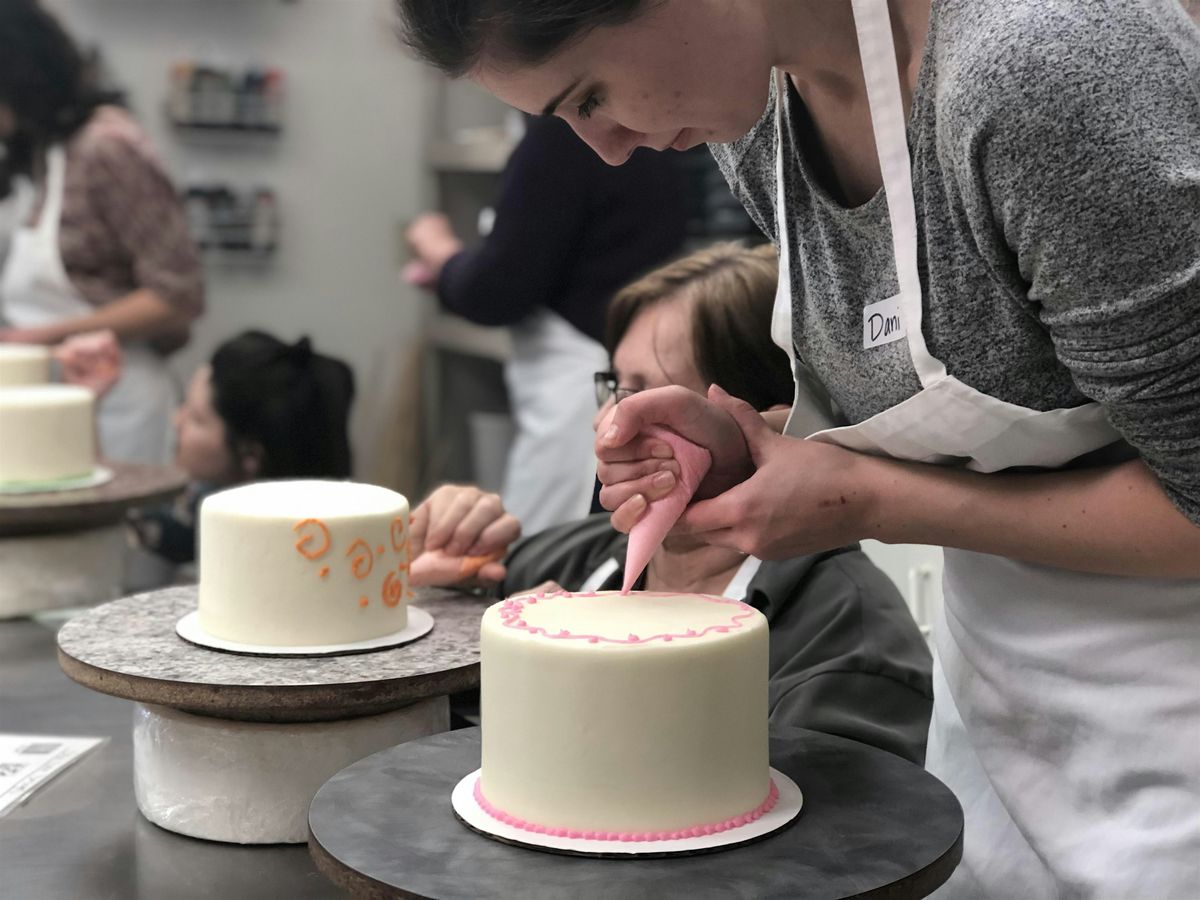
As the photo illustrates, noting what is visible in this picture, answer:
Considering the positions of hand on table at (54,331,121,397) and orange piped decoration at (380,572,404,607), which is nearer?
A: orange piped decoration at (380,572,404,607)

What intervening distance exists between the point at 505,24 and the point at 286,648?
670 mm

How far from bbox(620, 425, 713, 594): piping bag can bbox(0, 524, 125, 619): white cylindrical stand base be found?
1388mm

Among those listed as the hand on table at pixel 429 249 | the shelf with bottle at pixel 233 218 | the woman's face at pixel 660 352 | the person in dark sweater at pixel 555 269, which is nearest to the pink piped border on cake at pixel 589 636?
the woman's face at pixel 660 352

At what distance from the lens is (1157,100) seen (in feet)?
3.03

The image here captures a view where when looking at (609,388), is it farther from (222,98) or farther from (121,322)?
(222,98)

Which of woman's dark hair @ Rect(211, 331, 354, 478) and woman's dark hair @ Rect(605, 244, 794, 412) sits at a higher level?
woman's dark hair @ Rect(605, 244, 794, 412)

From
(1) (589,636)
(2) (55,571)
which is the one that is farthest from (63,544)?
(1) (589,636)

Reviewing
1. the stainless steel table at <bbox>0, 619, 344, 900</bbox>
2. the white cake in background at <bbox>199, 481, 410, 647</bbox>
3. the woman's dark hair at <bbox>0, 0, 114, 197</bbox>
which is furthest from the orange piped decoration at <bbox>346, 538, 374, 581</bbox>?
the woman's dark hair at <bbox>0, 0, 114, 197</bbox>

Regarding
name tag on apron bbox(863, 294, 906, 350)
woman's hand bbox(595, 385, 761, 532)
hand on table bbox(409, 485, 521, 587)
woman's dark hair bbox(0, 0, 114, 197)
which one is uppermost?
woman's dark hair bbox(0, 0, 114, 197)

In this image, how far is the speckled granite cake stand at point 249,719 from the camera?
4.10 ft

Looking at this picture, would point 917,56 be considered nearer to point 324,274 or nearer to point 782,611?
point 782,611

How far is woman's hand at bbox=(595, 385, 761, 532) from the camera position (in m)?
1.17

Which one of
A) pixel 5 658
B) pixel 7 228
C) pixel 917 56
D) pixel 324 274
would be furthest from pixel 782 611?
pixel 324 274

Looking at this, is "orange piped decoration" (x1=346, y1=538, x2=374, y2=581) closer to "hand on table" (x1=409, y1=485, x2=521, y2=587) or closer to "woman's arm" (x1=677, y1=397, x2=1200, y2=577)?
"hand on table" (x1=409, y1=485, x2=521, y2=587)
